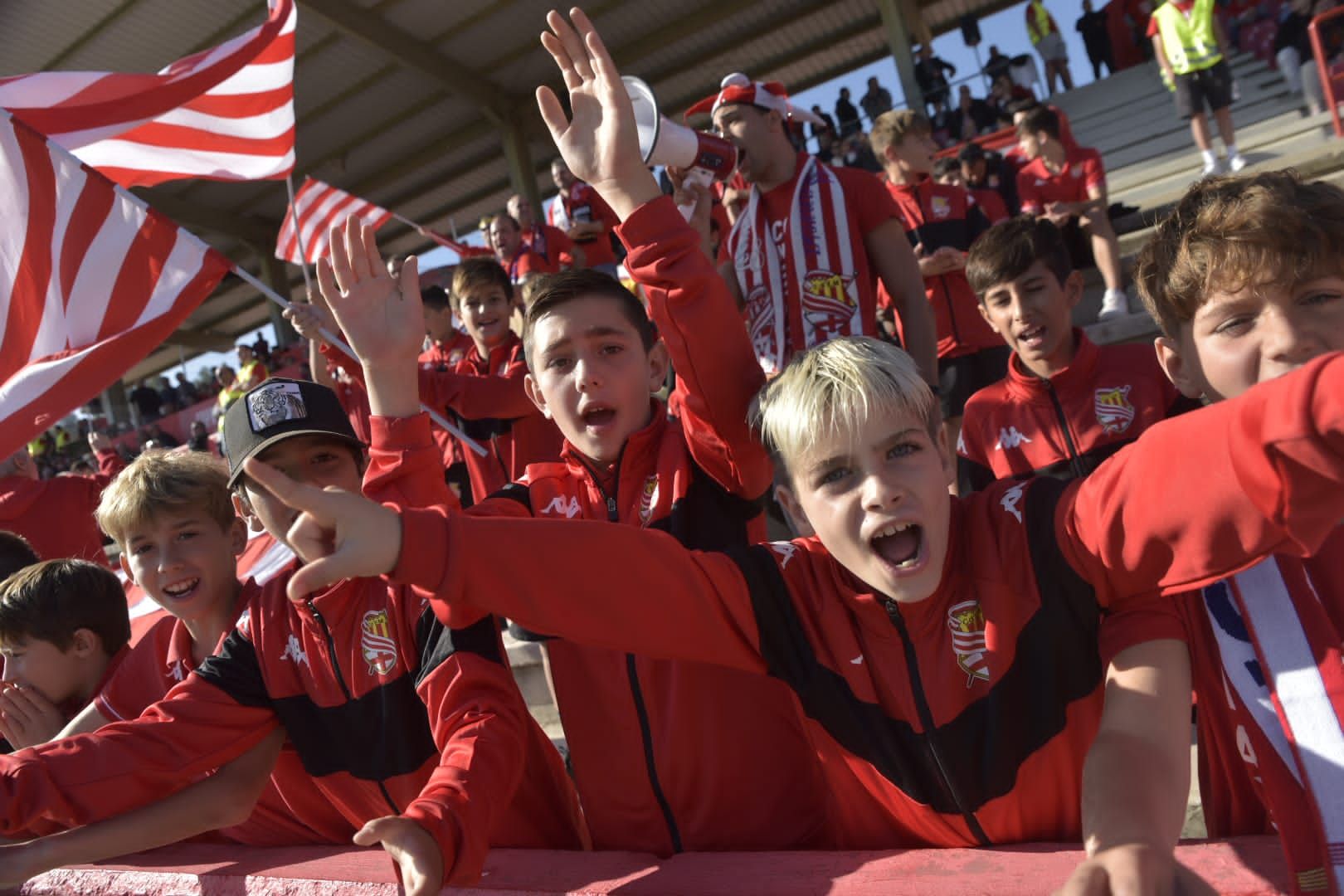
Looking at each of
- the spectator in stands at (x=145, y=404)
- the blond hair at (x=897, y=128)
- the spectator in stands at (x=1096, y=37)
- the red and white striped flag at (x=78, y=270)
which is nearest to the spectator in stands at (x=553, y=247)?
the blond hair at (x=897, y=128)

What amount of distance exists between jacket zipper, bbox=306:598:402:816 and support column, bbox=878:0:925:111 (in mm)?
14719

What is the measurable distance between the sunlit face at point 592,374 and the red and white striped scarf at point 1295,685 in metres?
1.12

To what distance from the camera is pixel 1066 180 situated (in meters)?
5.89

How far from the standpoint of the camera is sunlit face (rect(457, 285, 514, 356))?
181 inches

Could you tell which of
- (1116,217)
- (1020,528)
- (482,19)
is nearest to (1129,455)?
(1020,528)

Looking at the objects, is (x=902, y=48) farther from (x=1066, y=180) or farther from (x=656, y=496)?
(x=656, y=496)

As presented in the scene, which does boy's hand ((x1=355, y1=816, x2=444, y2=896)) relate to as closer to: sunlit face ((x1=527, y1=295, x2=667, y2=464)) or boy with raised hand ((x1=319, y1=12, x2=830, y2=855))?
boy with raised hand ((x1=319, y1=12, x2=830, y2=855))

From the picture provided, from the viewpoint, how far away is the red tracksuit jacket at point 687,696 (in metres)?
1.84

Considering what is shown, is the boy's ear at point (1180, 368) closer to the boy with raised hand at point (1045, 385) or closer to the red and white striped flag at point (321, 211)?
the boy with raised hand at point (1045, 385)

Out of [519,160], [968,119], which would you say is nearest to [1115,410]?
[968,119]

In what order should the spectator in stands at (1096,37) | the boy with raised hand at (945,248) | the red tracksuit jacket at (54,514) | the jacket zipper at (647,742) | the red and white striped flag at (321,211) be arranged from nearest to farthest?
the jacket zipper at (647,742) → the boy with raised hand at (945,248) → the red tracksuit jacket at (54,514) → the red and white striped flag at (321,211) → the spectator in stands at (1096,37)

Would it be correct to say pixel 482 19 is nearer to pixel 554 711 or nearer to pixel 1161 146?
pixel 1161 146

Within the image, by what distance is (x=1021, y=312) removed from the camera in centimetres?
305

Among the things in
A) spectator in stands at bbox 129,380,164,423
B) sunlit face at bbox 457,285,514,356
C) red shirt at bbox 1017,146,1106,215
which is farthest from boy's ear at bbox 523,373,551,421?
spectator in stands at bbox 129,380,164,423
